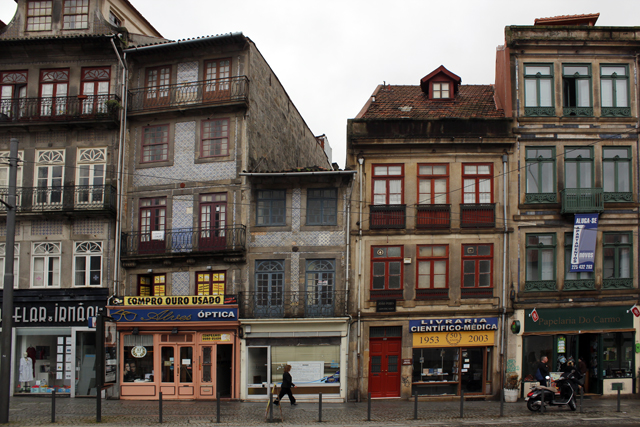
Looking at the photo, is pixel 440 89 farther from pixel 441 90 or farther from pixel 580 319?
pixel 580 319

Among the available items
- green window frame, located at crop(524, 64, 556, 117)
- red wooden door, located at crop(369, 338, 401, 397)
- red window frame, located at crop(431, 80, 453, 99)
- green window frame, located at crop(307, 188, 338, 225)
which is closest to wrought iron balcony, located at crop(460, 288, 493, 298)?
red wooden door, located at crop(369, 338, 401, 397)

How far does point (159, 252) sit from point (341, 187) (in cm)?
771

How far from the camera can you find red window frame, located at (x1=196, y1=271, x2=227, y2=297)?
24.4m

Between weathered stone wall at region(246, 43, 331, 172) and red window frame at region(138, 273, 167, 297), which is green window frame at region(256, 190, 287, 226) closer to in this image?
weathered stone wall at region(246, 43, 331, 172)

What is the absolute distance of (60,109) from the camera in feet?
84.7

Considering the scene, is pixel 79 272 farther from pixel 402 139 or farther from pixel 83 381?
pixel 402 139

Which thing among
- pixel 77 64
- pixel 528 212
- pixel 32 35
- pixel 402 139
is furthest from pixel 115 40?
pixel 528 212

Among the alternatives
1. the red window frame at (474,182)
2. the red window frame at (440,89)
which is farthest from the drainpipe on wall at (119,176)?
the red window frame at (474,182)

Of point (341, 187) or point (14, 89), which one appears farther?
point (14, 89)

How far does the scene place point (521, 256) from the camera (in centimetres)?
2400

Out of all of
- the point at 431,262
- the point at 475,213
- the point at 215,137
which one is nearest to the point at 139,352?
the point at 215,137

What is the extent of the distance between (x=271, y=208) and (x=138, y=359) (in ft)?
25.5

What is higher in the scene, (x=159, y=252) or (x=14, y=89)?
(x=14, y=89)

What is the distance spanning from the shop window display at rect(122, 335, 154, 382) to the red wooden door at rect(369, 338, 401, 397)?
846 centimetres
